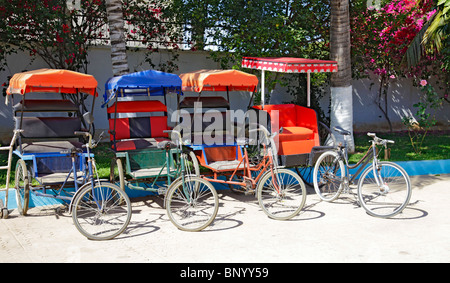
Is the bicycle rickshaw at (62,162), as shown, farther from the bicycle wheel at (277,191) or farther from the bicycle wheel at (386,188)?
the bicycle wheel at (386,188)

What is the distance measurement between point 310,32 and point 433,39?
299 centimetres

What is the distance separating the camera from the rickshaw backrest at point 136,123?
344 inches

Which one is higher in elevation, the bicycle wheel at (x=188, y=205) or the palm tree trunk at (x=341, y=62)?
the palm tree trunk at (x=341, y=62)

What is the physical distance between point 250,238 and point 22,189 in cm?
344

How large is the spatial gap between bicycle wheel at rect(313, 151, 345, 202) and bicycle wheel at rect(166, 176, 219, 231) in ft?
6.47

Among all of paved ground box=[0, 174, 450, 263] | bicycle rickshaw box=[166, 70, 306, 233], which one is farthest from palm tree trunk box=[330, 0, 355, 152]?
paved ground box=[0, 174, 450, 263]

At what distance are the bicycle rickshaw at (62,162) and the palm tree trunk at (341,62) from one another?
18.1ft

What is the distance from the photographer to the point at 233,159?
8.60 metres

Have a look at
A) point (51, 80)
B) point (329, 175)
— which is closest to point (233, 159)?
point (329, 175)

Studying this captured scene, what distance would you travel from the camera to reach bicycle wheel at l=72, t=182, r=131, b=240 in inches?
239

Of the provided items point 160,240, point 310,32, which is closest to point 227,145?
point 160,240

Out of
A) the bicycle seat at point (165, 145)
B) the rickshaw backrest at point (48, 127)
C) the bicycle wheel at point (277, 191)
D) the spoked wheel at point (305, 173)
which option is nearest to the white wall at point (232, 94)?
the rickshaw backrest at point (48, 127)

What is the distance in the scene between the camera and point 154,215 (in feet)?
24.2
